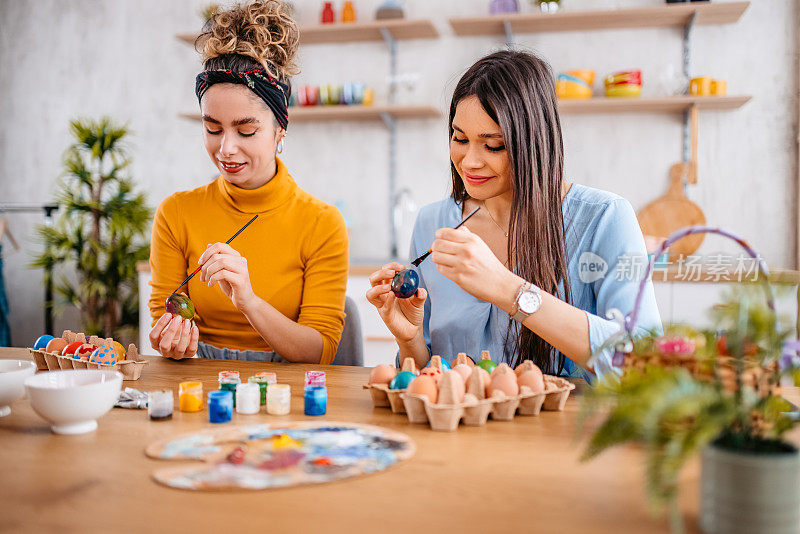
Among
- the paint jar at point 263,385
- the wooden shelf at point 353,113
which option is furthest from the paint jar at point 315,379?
the wooden shelf at point 353,113

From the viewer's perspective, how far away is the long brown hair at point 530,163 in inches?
57.9

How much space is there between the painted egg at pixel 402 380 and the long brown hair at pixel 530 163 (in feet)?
1.61

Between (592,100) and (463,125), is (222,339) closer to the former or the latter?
(463,125)

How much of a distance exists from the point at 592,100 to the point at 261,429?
8.86 ft

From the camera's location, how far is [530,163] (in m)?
1.50

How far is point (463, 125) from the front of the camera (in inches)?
59.4

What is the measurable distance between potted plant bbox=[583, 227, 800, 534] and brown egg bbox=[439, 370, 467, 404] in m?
0.31

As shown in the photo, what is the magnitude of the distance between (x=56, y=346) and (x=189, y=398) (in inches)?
19.9

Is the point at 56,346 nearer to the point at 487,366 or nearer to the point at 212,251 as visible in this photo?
the point at 212,251

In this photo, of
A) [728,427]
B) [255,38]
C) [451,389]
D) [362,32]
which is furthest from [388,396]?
[362,32]

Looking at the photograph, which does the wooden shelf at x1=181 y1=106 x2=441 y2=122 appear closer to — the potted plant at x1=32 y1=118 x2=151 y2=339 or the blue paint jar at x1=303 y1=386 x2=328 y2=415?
Answer: the potted plant at x1=32 y1=118 x2=151 y2=339

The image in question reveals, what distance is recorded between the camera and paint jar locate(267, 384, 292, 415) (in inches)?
42.8

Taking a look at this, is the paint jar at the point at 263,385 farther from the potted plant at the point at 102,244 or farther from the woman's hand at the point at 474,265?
the potted plant at the point at 102,244

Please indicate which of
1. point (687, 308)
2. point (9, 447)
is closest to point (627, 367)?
point (9, 447)
